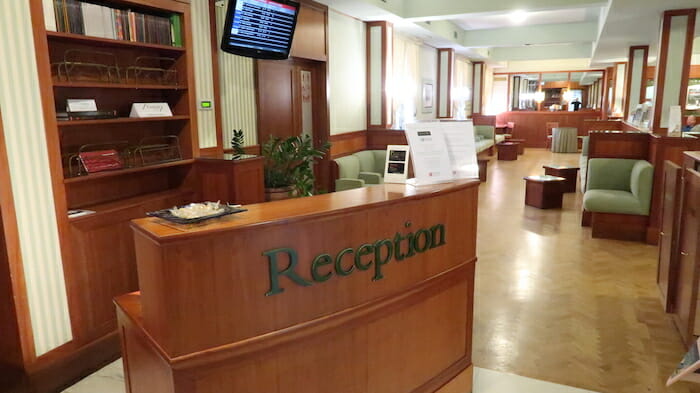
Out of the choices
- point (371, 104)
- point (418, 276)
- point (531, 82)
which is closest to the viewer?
point (418, 276)

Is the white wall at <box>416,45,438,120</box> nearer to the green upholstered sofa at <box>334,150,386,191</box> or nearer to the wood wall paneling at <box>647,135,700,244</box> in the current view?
the green upholstered sofa at <box>334,150,386,191</box>

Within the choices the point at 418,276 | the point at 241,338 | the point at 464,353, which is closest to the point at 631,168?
the point at 464,353

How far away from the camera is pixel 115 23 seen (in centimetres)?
352

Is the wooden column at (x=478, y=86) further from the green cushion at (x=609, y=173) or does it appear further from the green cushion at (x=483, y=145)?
the green cushion at (x=609, y=173)

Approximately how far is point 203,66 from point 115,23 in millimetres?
1086

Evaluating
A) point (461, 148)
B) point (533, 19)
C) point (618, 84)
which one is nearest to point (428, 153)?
point (461, 148)

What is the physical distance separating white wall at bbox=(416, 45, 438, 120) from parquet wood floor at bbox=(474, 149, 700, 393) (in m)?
5.28

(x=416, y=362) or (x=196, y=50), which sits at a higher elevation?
(x=196, y=50)

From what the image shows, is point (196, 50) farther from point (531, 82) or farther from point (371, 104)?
point (531, 82)

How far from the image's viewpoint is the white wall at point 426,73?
1130 centimetres

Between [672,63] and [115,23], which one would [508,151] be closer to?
[672,63]

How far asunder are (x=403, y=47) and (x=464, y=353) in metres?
8.20

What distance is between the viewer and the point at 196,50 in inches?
175

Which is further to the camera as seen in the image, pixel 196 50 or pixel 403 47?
pixel 403 47
